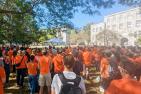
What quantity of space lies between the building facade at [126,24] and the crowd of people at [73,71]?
10073cm

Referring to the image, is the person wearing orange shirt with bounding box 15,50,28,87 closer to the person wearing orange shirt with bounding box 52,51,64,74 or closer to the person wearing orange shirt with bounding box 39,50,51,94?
the person wearing orange shirt with bounding box 52,51,64,74

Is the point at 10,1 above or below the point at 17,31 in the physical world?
above

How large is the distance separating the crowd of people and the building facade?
100730 millimetres

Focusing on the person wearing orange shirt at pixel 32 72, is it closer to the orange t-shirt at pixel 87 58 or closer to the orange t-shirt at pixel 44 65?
Answer: the orange t-shirt at pixel 44 65

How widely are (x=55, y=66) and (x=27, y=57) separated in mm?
2395

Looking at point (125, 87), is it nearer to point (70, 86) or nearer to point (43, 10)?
point (70, 86)

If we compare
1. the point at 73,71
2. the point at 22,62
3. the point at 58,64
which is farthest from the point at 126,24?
the point at 73,71

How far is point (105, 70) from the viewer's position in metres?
11.7

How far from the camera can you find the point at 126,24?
13162cm

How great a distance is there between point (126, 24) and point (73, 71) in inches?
4736

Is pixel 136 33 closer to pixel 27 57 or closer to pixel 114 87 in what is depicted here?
pixel 27 57

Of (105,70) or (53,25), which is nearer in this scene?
(105,70)

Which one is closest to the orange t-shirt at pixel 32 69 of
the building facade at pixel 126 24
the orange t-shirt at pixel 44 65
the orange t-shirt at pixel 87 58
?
the orange t-shirt at pixel 44 65

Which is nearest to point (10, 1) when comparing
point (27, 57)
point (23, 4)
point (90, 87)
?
point (23, 4)
